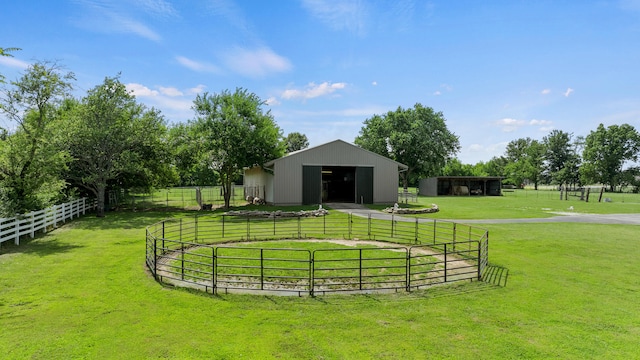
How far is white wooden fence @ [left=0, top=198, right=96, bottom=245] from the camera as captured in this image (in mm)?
14030

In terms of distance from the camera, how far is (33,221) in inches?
625

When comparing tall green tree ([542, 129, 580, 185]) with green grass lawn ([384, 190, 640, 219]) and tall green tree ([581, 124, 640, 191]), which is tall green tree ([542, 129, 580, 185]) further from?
green grass lawn ([384, 190, 640, 219])

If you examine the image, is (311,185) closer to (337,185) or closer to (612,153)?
(337,185)

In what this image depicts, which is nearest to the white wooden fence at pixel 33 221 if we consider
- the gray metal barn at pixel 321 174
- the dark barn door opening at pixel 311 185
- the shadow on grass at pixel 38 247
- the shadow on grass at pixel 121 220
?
the shadow on grass at pixel 38 247

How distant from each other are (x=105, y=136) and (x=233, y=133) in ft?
30.9

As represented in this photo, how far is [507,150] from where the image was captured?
396 ft

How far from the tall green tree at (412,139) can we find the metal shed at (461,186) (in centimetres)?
208

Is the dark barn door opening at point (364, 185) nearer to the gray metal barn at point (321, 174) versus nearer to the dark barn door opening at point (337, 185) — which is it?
the gray metal barn at point (321, 174)

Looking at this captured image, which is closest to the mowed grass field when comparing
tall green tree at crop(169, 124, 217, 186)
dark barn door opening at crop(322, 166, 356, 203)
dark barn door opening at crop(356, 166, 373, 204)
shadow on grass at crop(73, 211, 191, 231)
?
shadow on grass at crop(73, 211, 191, 231)

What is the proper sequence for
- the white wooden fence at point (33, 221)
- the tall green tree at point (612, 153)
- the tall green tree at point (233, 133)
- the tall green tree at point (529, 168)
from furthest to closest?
the tall green tree at point (529, 168) → the tall green tree at point (612, 153) → the tall green tree at point (233, 133) → the white wooden fence at point (33, 221)

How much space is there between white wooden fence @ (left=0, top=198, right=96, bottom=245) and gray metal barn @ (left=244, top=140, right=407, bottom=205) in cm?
1459

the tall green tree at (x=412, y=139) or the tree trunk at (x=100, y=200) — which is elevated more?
the tall green tree at (x=412, y=139)

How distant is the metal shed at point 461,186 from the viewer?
186 ft

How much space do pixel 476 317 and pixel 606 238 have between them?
1406 centimetres
